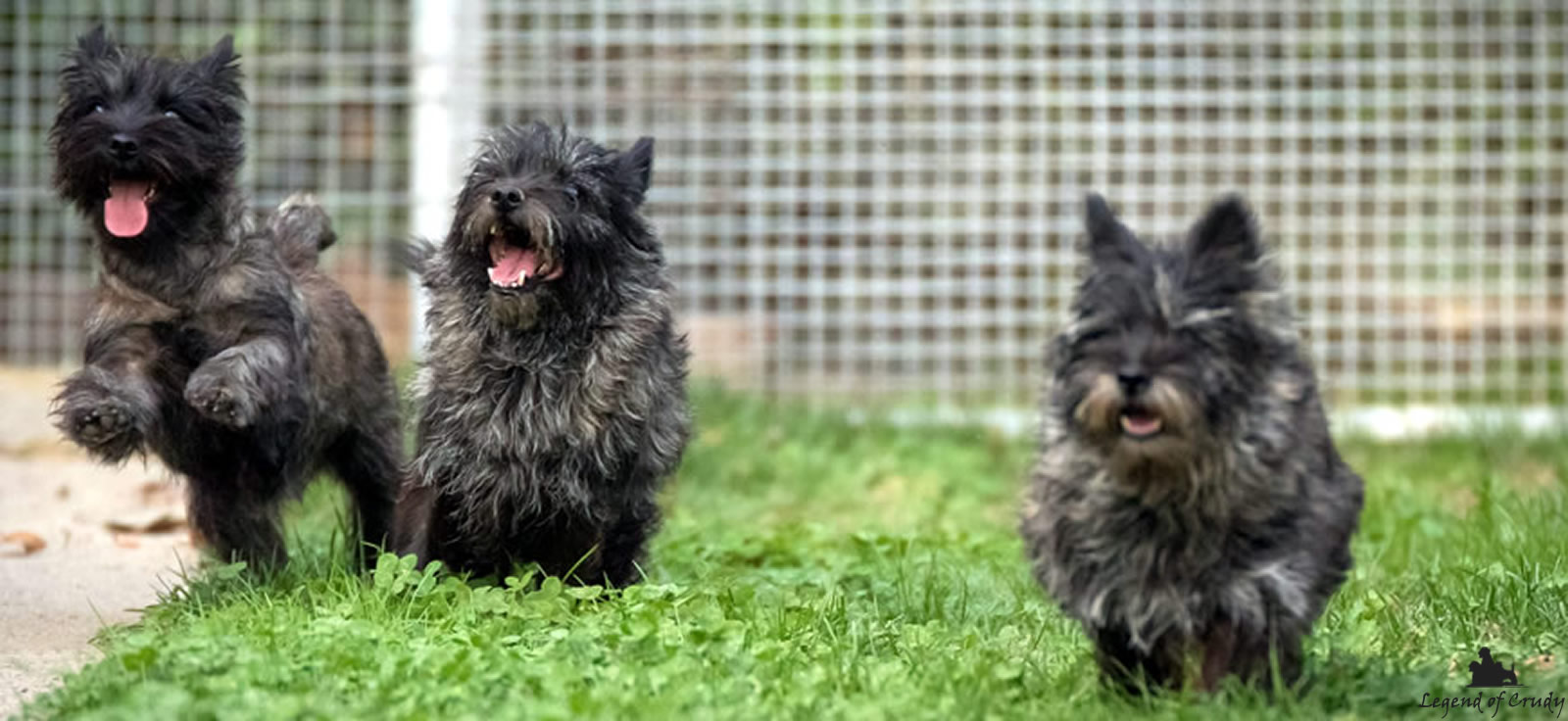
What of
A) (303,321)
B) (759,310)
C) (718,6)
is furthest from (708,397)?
(303,321)

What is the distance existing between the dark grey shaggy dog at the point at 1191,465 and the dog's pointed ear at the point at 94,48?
3.09 metres

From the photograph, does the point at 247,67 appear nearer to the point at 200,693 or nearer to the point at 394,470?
the point at 394,470

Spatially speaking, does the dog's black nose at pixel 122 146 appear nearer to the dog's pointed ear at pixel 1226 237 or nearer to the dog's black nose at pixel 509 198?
the dog's black nose at pixel 509 198

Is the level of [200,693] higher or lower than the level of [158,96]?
lower

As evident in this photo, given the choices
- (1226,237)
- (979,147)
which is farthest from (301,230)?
(979,147)

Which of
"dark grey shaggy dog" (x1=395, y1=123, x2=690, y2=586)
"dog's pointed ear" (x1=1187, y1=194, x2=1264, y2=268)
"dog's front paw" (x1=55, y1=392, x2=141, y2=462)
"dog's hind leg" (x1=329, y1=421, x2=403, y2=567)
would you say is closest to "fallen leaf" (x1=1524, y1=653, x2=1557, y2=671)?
"dog's pointed ear" (x1=1187, y1=194, x2=1264, y2=268)

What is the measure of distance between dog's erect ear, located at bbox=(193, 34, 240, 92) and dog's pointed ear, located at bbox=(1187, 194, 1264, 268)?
3.13 meters

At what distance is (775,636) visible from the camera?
5.16 meters

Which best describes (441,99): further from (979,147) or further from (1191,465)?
(1191,465)

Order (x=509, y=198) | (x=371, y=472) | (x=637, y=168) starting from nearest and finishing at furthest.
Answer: (x=509, y=198)
(x=637, y=168)
(x=371, y=472)

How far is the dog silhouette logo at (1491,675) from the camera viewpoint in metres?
4.59

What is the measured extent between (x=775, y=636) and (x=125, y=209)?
226cm

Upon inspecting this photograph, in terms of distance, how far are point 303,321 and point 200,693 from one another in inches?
74.3

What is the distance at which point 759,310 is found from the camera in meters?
10.8
